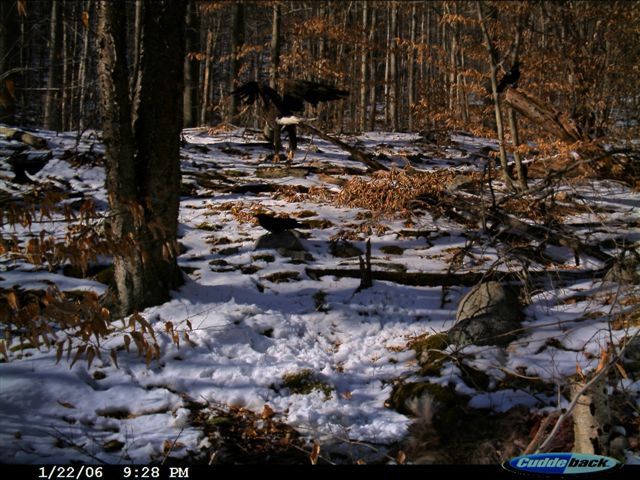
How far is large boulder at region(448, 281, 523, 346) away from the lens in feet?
14.7

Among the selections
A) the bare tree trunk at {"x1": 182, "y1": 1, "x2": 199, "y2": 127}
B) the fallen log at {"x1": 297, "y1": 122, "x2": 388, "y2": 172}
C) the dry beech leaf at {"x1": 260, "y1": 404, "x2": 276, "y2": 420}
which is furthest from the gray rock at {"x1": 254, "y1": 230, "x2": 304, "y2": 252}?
the bare tree trunk at {"x1": 182, "y1": 1, "x2": 199, "y2": 127}

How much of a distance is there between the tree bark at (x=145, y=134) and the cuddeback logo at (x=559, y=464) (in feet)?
11.8

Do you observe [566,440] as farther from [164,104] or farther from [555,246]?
[164,104]

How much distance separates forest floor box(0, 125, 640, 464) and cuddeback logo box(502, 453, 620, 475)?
318 mm

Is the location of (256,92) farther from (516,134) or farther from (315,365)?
(516,134)

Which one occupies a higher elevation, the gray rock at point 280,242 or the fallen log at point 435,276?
the gray rock at point 280,242

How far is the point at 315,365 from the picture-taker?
447 cm

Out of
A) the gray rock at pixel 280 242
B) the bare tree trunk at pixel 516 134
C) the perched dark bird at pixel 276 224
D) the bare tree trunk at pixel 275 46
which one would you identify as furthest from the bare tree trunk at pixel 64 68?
the bare tree trunk at pixel 516 134

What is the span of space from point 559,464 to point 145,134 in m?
4.53

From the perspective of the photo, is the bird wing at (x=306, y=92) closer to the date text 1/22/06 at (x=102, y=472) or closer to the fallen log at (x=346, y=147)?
the fallen log at (x=346, y=147)

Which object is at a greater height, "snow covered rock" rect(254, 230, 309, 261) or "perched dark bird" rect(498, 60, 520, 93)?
"perched dark bird" rect(498, 60, 520, 93)

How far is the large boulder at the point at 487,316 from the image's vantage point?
4.49 m

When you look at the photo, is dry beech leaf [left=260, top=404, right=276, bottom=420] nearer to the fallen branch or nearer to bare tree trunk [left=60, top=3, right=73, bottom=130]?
the fallen branch

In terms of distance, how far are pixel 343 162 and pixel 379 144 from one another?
2.52m
